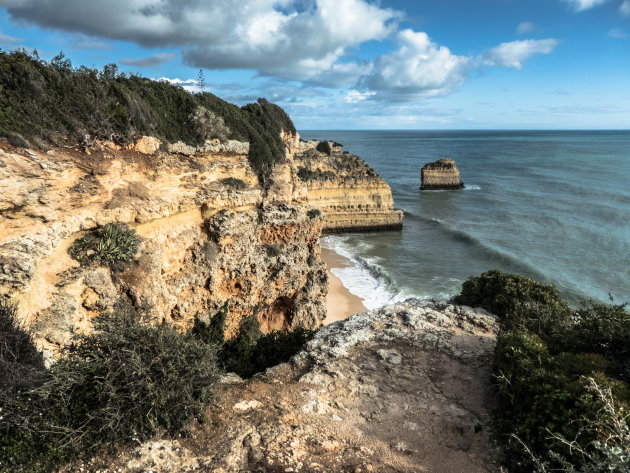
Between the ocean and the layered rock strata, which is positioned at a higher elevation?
the layered rock strata

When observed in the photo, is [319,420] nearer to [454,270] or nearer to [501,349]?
[501,349]

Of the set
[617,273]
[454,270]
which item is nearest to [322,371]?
[454,270]

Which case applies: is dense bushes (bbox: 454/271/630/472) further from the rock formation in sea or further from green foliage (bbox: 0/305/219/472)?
the rock formation in sea

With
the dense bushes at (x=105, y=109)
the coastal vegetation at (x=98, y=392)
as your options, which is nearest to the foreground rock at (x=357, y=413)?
the coastal vegetation at (x=98, y=392)

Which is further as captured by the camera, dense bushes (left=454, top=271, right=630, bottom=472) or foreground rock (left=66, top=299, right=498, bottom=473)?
foreground rock (left=66, top=299, right=498, bottom=473)

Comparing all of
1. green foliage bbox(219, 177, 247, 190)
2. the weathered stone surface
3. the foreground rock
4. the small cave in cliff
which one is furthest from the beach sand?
the weathered stone surface

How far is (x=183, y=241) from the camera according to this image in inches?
532

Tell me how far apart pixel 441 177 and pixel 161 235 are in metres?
56.8

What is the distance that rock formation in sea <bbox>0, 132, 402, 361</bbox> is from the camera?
939cm

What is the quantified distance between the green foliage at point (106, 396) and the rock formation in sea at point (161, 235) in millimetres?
895

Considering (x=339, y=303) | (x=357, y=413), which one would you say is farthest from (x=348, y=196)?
(x=357, y=413)

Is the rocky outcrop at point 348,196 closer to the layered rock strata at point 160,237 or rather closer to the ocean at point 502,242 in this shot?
the ocean at point 502,242

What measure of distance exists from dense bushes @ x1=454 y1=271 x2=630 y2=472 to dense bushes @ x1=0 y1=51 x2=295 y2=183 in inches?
487

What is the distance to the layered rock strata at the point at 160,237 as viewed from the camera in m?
9.38
